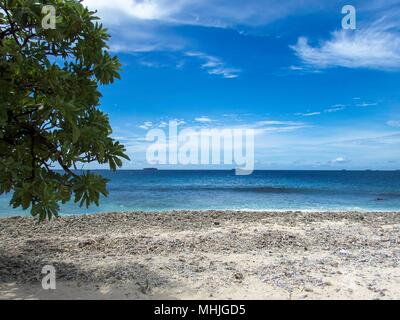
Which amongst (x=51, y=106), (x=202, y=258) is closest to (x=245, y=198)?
(x=202, y=258)

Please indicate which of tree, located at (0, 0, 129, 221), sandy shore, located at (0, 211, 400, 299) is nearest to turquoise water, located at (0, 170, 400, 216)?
sandy shore, located at (0, 211, 400, 299)

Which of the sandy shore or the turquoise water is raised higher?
the sandy shore

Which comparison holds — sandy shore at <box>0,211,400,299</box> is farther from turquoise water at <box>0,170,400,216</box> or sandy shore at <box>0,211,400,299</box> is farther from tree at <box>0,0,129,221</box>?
turquoise water at <box>0,170,400,216</box>

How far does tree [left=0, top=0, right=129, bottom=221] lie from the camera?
488 cm

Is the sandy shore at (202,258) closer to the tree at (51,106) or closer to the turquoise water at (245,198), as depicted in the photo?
the tree at (51,106)

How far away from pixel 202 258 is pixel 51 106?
4.14 m

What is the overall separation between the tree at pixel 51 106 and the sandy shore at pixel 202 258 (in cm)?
164

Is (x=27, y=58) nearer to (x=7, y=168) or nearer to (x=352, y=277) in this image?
(x=7, y=168)

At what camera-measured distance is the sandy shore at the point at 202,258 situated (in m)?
5.71

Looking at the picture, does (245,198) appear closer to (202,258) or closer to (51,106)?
(202,258)

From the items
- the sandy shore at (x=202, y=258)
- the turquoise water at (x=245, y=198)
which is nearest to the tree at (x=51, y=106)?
the sandy shore at (x=202, y=258)

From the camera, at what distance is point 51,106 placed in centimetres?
480

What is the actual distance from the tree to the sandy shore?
5.39ft
